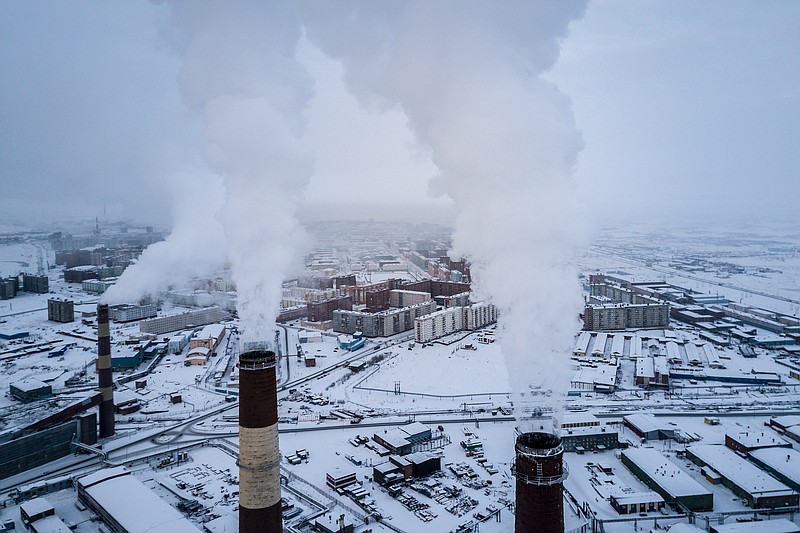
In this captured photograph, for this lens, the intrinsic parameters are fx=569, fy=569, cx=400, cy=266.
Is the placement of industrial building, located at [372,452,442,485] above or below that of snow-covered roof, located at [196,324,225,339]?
below

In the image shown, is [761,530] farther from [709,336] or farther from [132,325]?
[132,325]

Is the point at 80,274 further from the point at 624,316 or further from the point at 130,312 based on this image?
the point at 624,316

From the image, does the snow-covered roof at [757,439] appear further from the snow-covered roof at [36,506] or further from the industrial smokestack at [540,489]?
the snow-covered roof at [36,506]

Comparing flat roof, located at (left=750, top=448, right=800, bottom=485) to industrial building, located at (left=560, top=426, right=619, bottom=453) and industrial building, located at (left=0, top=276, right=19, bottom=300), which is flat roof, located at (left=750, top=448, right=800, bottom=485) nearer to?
industrial building, located at (left=560, top=426, right=619, bottom=453)

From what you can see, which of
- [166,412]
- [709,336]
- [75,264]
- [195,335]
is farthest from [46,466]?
[75,264]

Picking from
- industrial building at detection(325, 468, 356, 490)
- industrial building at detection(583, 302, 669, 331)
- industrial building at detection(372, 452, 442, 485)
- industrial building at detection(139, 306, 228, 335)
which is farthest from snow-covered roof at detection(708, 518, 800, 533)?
industrial building at detection(139, 306, 228, 335)

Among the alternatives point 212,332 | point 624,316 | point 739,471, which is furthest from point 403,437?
point 624,316
